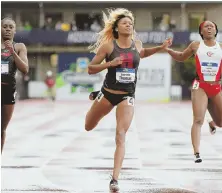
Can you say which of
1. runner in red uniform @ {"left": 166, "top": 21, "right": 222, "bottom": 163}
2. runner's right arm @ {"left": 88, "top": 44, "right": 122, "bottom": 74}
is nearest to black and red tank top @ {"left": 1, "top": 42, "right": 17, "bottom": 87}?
runner's right arm @ {"left": 88, "top": 44, "right": 122, "bottom": 74}

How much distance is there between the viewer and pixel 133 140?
15.4 metres

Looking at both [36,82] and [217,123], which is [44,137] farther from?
[36,82]

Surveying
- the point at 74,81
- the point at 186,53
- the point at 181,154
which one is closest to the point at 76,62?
the point at 74,81

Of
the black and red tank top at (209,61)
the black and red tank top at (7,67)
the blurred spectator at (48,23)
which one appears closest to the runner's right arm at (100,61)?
the black and red tank top at (7,67)

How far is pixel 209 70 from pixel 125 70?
1.71 meters

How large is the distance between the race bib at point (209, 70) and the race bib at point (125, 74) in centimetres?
157

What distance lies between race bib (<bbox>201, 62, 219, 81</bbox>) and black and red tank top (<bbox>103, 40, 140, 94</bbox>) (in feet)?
4.75

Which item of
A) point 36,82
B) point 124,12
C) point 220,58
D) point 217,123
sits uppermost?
point 124,12

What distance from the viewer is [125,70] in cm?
812

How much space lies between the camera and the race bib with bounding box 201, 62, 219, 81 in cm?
942

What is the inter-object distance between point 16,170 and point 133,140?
5.67 m

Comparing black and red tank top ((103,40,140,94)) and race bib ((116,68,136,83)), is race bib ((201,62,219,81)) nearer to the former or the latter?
black and red tank top ((103,40,140,94))

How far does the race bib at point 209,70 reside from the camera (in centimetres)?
942

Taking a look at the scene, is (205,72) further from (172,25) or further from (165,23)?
(165,23)
